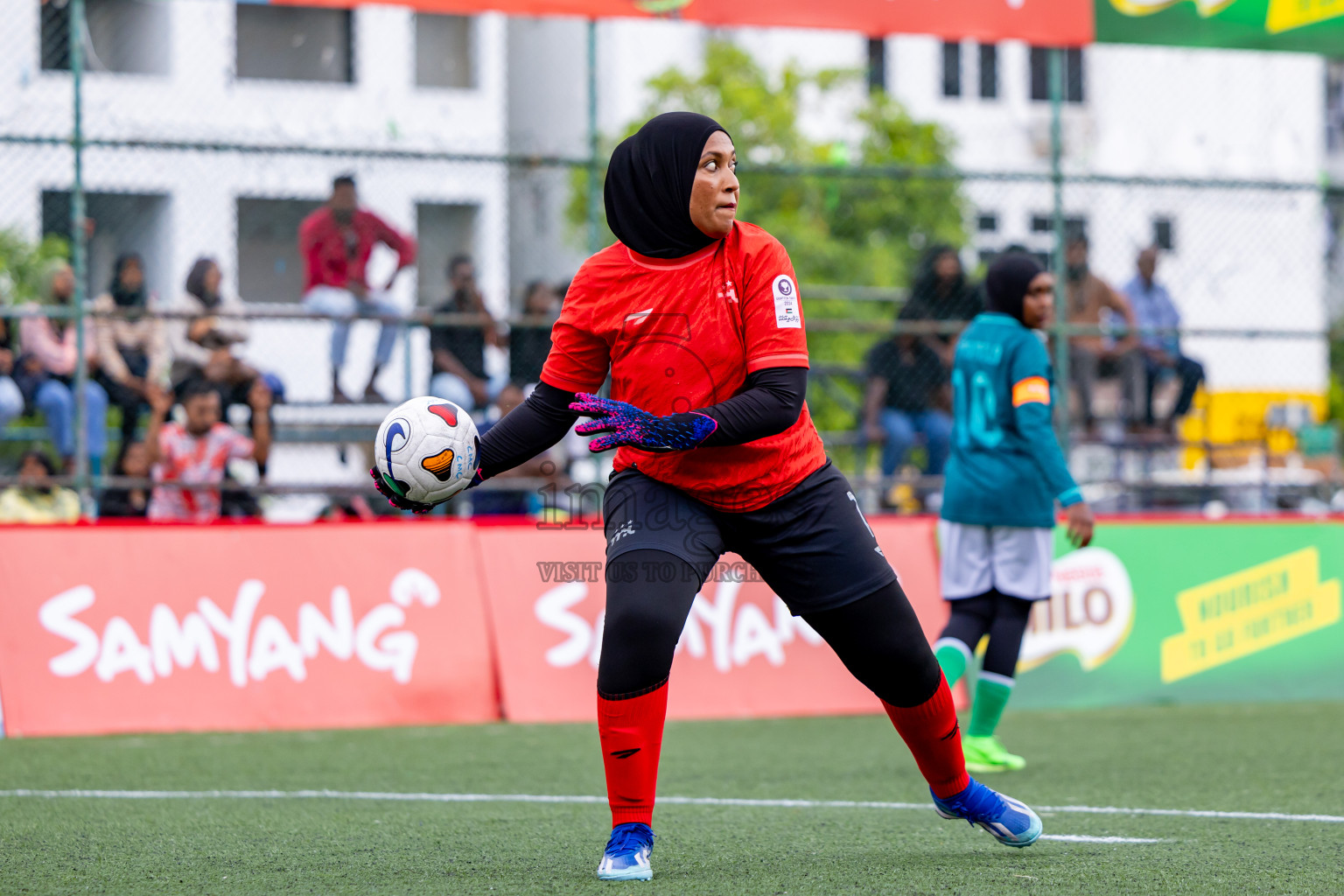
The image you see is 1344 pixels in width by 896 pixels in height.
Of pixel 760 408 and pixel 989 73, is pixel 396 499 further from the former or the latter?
pixel 989 73

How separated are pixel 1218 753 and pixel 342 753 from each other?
151 inches

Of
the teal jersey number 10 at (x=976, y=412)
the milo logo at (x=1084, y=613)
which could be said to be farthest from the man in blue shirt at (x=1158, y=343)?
the teal jersey number 10 at (x=976, y=412)

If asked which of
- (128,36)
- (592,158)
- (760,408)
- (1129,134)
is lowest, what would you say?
(760,408)

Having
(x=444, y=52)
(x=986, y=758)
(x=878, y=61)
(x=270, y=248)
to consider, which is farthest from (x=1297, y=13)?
(x=878, y=61)

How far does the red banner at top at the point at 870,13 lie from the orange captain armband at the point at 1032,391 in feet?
14.4

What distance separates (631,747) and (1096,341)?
344 inches

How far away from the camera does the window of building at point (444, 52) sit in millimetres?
18766

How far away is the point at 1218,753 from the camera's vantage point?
274 inches

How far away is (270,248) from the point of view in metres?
11.2

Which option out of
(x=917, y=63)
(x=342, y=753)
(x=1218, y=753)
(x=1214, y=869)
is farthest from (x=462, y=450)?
(x=917, y=63)

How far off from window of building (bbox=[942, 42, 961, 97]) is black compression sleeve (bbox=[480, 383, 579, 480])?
28806 millimetres

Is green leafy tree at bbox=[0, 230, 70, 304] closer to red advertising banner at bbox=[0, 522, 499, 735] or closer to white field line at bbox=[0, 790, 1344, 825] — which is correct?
red advertising banner at bbox=[0, 522, 499, 735]

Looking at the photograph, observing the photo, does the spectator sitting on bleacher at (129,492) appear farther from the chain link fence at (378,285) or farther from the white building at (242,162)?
the white building at (242,162)

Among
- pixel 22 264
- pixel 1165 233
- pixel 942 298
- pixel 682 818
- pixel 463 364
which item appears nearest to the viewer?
pixel 682 818
